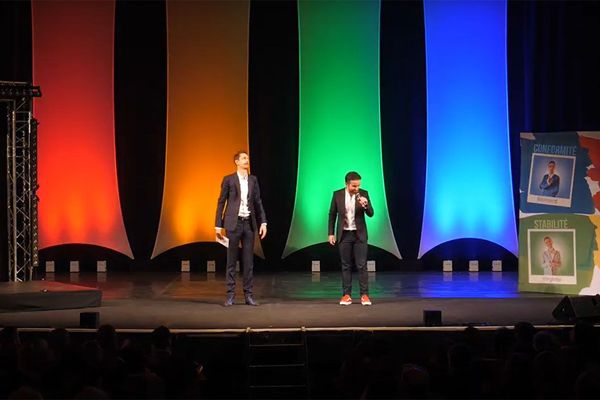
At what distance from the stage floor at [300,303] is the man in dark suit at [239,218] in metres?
0.28

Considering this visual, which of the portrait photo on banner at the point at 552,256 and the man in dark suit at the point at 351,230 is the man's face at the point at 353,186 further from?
the portrait photo on banner at the point at 552,256

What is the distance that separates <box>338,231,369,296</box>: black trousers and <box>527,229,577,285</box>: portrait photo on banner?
1.91 m

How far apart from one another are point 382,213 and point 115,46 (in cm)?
445

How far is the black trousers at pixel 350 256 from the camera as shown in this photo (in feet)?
25.8

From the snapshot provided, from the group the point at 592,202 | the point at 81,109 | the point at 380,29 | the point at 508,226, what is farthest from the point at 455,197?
the point at 81,109

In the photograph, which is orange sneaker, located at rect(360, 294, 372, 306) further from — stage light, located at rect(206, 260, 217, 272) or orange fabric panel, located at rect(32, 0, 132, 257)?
orange fabric panel, located at rect(32, 0, 132, 257)

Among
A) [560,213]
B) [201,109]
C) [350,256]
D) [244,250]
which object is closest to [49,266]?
[201,109]

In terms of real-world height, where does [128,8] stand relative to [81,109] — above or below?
above

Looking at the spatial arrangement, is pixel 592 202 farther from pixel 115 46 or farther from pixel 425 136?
pixel 115 46

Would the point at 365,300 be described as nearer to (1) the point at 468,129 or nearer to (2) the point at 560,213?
(2) the point at 560,213

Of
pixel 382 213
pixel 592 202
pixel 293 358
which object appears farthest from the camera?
pixel 382 213

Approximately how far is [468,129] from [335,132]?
188 centimetres

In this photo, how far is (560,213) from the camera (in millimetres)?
8344

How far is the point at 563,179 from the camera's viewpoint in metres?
8.39
